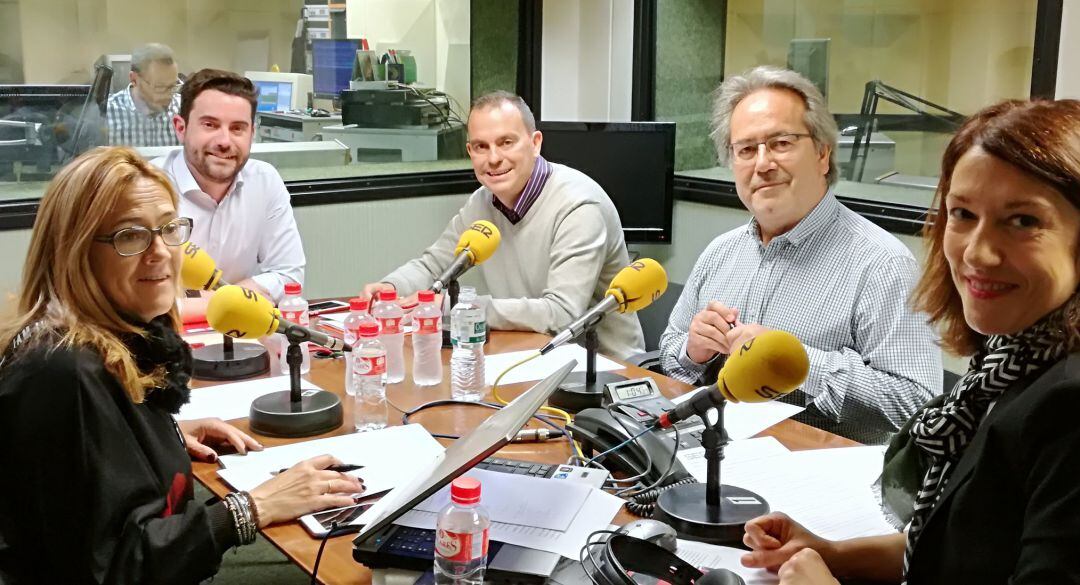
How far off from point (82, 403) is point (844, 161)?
3159 mm

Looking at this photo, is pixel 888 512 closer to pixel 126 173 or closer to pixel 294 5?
pixel 126 173

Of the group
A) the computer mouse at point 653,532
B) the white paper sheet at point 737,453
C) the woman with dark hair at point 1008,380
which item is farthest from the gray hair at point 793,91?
the computer mouse at point 653,532

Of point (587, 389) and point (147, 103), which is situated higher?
point (147, 103)

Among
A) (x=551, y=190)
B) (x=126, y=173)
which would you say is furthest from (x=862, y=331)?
(x=126, y=173)

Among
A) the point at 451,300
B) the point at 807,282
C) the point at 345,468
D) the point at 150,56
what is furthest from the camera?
the point at 150,56

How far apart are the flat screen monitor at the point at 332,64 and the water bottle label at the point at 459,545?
328cm

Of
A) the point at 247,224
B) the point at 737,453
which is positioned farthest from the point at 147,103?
the point at 737,453

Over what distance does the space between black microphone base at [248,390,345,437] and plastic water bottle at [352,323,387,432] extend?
45mm

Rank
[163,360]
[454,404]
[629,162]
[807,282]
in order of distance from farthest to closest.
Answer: [629,162] < [807,282] < [454,404] < [163,360]

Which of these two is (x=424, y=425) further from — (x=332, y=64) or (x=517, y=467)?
(x=332, y=64)

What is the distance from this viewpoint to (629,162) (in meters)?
3.88

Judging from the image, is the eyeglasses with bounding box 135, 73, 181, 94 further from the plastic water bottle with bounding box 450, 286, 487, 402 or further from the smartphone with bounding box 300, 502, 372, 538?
the smartphone with bounding box 300, 502, 372, 538

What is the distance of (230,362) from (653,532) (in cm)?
129

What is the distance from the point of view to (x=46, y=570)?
1414 mm
